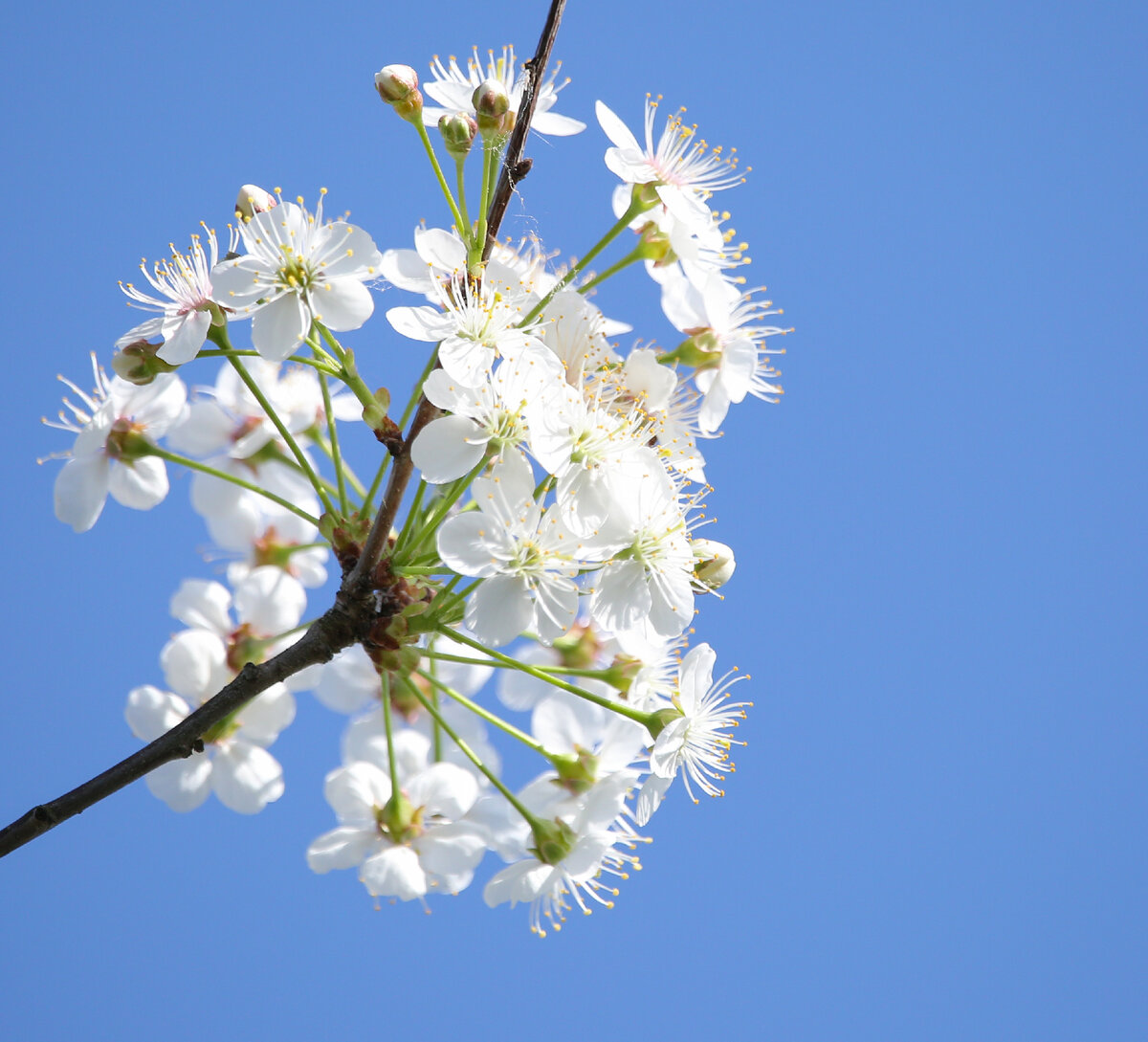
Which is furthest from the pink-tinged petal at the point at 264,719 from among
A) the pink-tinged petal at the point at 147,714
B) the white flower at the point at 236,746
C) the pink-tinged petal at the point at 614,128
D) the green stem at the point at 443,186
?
the pink-tinged petal at the point at 614,128

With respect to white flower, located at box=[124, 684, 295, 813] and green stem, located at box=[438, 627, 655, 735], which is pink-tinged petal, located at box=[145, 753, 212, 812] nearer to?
white flower, located at box=[124, 684, 295, 813]

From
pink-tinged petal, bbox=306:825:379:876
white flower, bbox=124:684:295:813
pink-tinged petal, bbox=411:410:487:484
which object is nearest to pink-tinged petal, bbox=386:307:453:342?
pink-tinged petal, bbox=411:410:487:484

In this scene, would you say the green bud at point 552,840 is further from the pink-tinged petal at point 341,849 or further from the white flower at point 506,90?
the white flower at point 506,90

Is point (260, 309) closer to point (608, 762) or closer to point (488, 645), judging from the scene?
point (488, 645)

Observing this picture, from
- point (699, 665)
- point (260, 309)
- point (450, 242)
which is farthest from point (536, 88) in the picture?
point (699, 665)

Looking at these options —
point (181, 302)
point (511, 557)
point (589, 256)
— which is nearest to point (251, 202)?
point (181, 302)

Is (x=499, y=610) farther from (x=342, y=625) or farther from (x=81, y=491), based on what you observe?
(x=81, y=491)
